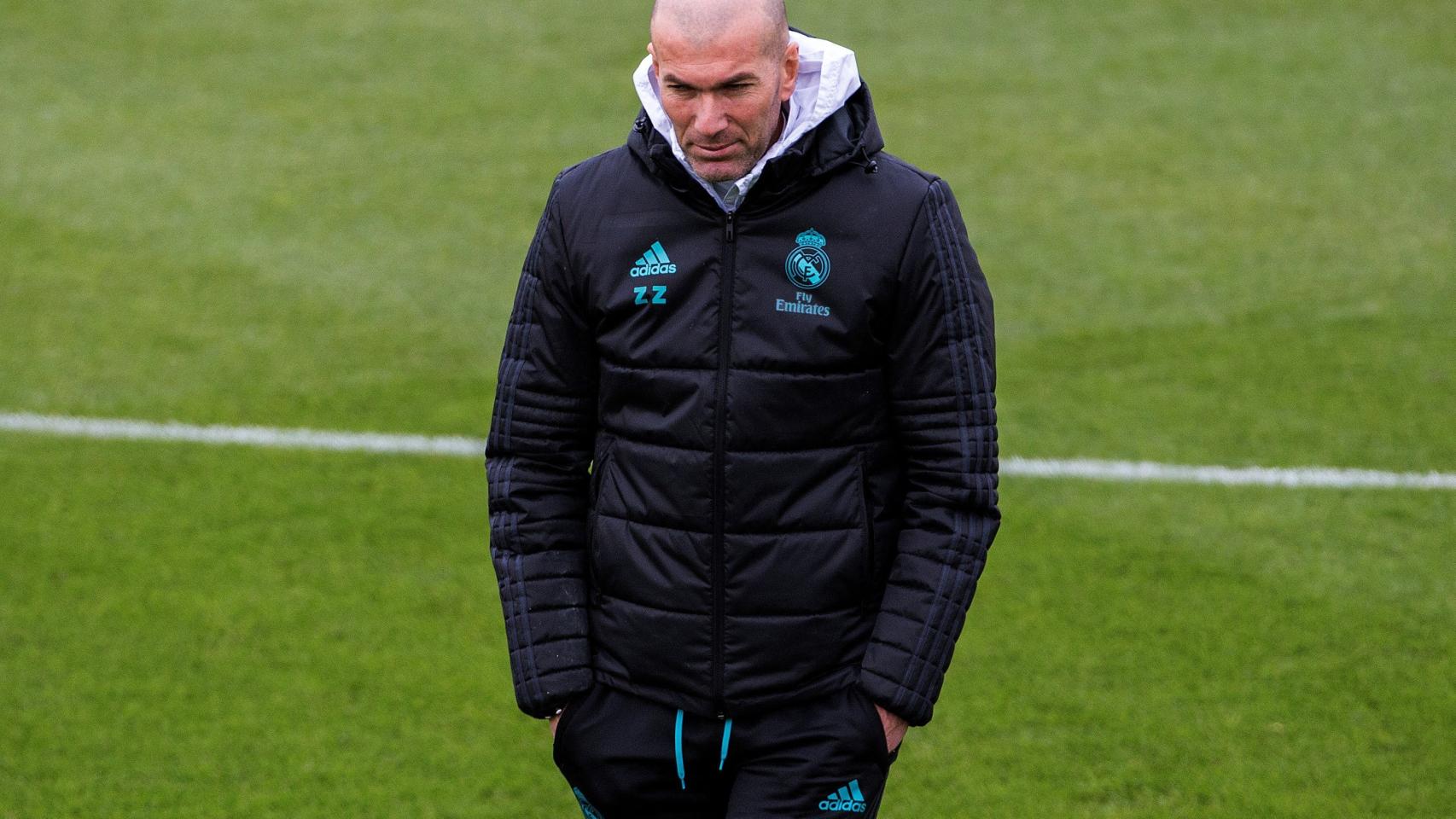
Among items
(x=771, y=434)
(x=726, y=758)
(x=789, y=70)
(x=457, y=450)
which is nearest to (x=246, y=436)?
(x=457, y=450)

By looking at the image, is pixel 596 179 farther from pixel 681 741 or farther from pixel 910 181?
pixel 681 741

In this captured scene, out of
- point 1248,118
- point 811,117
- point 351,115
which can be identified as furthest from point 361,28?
point 811,117

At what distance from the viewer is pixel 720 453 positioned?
3.23m

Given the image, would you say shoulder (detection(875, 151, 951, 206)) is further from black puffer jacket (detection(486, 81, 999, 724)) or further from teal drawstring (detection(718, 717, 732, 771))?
teal drawstring (detection(718, 717, 732, 771))

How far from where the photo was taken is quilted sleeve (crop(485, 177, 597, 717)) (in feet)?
11.0

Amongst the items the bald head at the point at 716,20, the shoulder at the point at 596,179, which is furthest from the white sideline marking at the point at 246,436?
the bald head at the point at 716,20

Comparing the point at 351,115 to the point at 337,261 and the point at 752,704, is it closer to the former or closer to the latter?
the point at 337,261

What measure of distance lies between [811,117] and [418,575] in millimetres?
3595

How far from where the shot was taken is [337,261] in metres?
9.10

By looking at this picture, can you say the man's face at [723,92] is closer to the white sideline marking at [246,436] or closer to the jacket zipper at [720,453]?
the jacket zipper at [720,453]

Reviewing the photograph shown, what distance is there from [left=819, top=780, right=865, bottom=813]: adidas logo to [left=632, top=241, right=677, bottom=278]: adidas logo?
3.13ft

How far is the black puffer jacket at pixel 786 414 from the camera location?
3.22 m

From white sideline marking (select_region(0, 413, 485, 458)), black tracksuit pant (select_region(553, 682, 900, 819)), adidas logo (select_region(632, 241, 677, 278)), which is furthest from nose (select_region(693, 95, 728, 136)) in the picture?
white sideline marking (select_region(0, 413, 485, 458))

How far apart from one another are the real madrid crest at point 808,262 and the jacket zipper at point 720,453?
0.34ft
